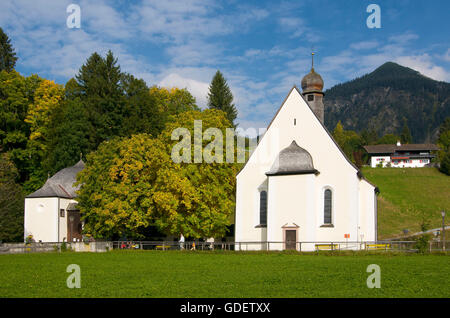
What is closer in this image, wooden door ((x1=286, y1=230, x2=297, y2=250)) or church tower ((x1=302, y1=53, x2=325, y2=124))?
wooden door ((x1=286, y1=230, x2=297, y2=250))

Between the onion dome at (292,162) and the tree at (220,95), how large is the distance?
37.9 m

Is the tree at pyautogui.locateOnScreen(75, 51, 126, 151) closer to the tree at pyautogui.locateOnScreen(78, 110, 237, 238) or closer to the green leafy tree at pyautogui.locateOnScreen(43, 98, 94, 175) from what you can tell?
the green leafy tree at pyautogui.locateOnScreen(43, 98, 94, 175)

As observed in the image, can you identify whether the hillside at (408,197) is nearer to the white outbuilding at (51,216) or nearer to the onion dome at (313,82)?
the onion dome at (313,82)

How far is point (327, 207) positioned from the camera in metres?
34.7

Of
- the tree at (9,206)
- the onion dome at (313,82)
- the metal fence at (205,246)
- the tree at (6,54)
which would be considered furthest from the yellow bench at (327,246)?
the tree at (6,54)

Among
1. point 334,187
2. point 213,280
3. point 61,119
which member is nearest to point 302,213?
point 334,187

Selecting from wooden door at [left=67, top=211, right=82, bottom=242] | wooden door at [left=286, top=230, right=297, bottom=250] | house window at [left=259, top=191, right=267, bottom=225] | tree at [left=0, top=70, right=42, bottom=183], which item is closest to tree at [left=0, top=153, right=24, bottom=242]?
wooden door at [left=67, top=211, right=82, bottom=242]

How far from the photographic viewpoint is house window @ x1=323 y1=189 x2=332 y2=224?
34.6 m

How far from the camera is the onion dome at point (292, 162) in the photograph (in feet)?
112

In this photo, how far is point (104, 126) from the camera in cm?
5416

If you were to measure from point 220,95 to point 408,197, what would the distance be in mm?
28822

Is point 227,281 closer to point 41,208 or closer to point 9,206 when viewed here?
point 41,208

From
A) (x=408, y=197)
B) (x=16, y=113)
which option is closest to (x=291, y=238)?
(x=16, y=113)

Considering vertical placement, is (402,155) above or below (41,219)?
above
